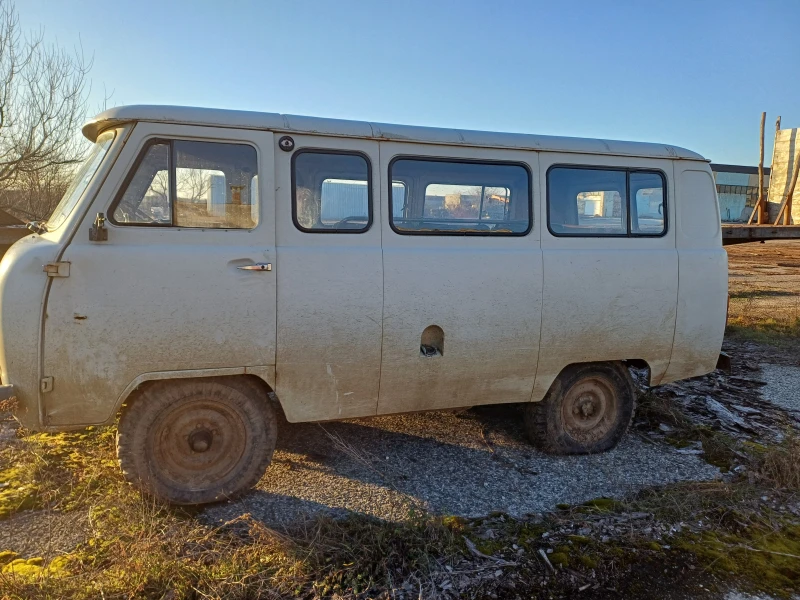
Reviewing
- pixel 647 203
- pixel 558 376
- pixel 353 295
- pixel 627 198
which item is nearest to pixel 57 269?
pixel 353 295

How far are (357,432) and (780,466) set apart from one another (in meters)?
3.58

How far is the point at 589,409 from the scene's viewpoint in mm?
5367

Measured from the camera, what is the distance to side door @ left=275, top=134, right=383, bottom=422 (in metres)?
4.12

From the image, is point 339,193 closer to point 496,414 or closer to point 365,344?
point 365,344

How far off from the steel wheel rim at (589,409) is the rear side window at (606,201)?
1365 mm

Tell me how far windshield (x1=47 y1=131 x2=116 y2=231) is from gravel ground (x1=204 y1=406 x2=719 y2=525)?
88.1 inches

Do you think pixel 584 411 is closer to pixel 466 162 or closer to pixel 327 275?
pixel 466 162

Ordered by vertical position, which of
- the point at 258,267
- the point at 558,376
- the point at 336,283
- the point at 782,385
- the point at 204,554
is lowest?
the point at 204,554

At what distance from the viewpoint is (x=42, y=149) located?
13125 millimetres

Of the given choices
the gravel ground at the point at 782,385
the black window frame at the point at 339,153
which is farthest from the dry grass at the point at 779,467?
the black window frame at the point at 339,153

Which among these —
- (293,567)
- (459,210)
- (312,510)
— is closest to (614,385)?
(459,210)

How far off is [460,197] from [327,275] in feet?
4.43

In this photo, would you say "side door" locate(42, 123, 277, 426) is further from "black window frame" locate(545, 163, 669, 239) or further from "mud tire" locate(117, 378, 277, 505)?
"black window frame" locate(545, 163, 669, 239)

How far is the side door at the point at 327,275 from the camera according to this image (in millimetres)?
4121
